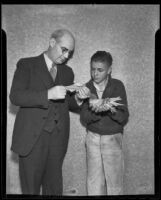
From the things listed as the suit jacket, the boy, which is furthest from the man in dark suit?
the boy

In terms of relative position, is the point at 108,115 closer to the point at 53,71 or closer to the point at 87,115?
the point at 87,115

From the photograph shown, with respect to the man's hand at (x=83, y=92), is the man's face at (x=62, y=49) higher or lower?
higher

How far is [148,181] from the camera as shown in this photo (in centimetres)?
162

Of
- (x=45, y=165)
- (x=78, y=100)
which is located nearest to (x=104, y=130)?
(x=78, y=100)

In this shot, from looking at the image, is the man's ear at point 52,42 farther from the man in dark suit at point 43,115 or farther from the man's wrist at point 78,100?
the man's wrist at point 78,100

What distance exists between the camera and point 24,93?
150 cm

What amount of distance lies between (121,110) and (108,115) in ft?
0.20

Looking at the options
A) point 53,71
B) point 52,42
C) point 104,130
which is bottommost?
point 104,130

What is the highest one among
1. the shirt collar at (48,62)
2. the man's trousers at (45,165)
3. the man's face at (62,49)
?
the man's face at (62,49)

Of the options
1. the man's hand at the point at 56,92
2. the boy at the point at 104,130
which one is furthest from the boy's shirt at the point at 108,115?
the man's hand at the point at 56,92

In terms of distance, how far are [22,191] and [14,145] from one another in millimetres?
203

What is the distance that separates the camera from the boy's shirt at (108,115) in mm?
1562

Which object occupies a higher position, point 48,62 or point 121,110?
point 48,62
